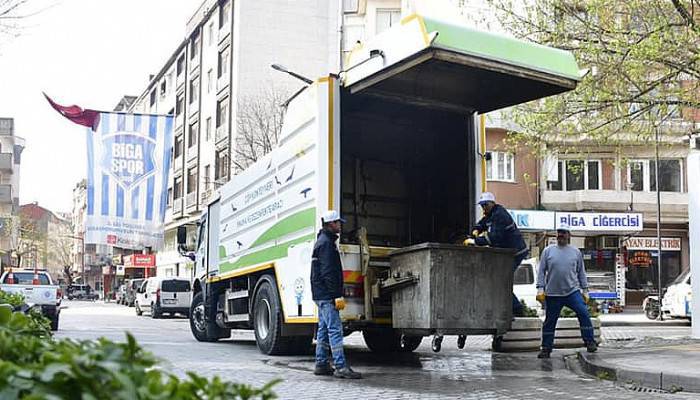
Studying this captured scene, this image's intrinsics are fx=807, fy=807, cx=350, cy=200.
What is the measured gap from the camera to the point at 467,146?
35.1 ft

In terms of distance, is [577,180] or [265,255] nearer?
[265,255]

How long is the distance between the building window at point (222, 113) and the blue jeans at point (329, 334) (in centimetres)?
3581

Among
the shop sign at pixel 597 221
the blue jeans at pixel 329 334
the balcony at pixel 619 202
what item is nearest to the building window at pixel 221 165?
the balcony at pixel 619 202

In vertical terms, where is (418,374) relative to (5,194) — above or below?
below

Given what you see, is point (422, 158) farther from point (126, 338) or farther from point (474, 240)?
point (126, 338)

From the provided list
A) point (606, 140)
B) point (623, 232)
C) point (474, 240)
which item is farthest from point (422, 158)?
point (623, 232)

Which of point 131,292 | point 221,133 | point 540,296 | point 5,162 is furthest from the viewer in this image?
point 5,162

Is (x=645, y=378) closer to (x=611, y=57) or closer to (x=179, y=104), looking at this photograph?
(x=611, y=57)

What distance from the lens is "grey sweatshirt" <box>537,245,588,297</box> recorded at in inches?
440

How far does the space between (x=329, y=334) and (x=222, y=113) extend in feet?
123

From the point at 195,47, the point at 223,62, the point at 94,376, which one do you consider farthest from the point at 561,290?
the point at 195,47

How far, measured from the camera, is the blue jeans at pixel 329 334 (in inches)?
338

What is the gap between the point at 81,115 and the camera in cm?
2559

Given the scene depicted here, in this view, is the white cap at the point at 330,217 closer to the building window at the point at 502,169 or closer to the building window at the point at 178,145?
the building window at the point at 502,169
